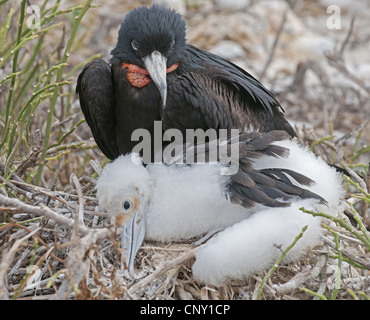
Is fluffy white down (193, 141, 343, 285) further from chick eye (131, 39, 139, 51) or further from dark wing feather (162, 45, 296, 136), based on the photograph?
chick eye (131, 39, 139, 51)

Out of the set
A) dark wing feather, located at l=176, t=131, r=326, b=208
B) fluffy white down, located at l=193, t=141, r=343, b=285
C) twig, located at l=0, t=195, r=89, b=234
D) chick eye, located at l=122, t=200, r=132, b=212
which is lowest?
fluffy white down, located at l=193, t=141, r=343, b=285

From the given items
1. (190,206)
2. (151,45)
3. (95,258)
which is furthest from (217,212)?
(151,45)

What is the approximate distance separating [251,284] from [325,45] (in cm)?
365

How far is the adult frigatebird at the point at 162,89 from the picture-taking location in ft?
10.0

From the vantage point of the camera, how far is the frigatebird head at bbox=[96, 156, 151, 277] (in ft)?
8.59

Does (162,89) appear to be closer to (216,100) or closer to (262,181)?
(216,100)

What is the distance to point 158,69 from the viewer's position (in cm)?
301

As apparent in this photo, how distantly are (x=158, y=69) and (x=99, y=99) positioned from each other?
16.6 inches

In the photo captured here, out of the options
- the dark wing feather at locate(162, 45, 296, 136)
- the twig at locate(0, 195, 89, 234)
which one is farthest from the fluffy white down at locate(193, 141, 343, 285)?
the dark wing feather at locate(162, 45, 296, 136)

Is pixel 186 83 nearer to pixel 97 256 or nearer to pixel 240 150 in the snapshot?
pixel 240 150

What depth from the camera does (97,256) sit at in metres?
2.54

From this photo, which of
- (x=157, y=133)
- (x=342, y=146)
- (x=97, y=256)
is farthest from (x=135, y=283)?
(x=342, y=146)

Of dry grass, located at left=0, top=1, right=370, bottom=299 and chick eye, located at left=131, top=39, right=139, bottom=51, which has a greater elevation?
chick eye, located at left=131, top=39, right=139, bottom=51

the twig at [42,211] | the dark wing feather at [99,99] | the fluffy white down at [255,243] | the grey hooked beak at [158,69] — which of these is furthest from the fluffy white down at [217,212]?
the dark wing feather at [99,99]
